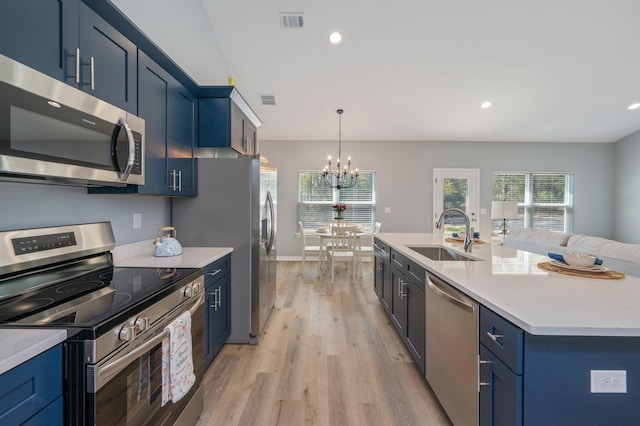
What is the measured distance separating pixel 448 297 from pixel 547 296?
425mm

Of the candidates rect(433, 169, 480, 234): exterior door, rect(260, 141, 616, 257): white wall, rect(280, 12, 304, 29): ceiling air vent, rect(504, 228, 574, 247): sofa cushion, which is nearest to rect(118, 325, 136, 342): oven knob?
rect(280, 12, 304, 29): ceiling air vent

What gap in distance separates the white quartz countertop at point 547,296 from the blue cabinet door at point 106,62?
2.05 meters

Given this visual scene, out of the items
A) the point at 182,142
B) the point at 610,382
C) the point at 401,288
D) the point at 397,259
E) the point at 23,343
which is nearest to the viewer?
the point at 23,343

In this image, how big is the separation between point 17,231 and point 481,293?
2.06 m

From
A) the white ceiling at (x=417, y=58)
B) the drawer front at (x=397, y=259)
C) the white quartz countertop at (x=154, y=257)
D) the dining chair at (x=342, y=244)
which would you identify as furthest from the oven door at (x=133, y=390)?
the dining chair at (x=342, y=244)

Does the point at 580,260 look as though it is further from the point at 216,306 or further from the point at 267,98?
the point at 267,98

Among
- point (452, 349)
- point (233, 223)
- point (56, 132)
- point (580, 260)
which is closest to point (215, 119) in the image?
point (233, 223)

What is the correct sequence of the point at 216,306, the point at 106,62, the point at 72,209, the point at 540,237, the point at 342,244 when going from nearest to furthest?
1. the point at 106,62
2. the point at 72,209
3. the point at 216,306
4. the point at 540,237
5. the point at 342,244

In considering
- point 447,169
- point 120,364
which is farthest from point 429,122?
point 120,364

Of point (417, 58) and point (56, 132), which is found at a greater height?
point (417, 58)

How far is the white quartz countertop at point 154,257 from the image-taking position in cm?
181

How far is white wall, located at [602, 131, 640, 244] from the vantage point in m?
5.71

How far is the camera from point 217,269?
2.14m

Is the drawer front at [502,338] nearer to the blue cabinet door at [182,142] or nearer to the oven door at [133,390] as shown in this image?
the oven door at [133,390]
